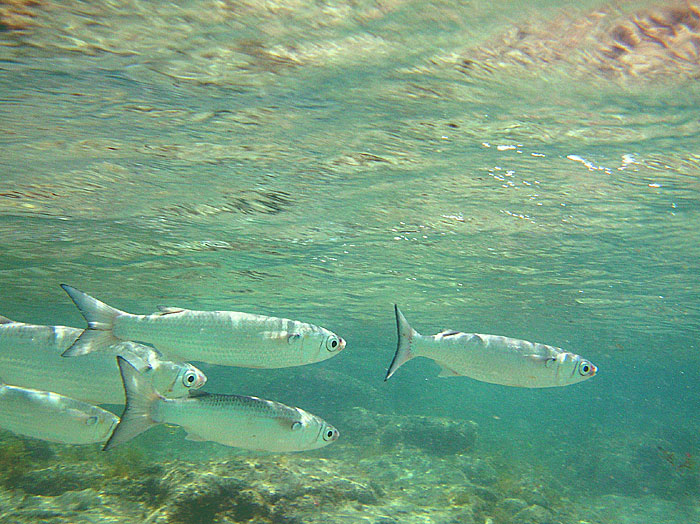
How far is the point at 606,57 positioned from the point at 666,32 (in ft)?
2.78

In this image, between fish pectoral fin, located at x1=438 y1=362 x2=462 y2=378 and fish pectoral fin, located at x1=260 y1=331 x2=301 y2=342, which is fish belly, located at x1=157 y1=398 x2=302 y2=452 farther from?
fish pectoral fin, located at x1=438 y1=362 x2=462 y2=378

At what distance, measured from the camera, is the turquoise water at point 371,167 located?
677 cm

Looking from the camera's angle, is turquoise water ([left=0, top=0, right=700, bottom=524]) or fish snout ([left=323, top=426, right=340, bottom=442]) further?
turquoise water ([left=0, top=0, right=700, bottom=524])

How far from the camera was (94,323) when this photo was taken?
17.5 feet

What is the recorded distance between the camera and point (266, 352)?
16.3ft

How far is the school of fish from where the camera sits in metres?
5.01

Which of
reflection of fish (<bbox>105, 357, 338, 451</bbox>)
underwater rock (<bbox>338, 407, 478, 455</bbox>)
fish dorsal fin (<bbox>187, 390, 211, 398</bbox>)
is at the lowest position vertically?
underwater rock (<bbox>338, 407, 478, 455</bbox>)

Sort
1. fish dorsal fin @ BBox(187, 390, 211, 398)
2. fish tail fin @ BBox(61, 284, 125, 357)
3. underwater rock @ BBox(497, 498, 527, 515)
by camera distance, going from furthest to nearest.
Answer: underwater rock @ BBox(497, 498, 527, 515), fish dorsal fin @ BBox(187, 390, 211, 398), fish tail fin @ BBox(61, 284, 125, 357)

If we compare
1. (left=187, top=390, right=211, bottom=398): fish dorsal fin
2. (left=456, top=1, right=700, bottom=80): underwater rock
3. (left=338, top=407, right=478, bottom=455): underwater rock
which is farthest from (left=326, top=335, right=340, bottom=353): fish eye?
(left=338, top=407, right=478, bottom=455): underwater rock

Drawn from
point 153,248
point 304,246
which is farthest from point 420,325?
point 153,248

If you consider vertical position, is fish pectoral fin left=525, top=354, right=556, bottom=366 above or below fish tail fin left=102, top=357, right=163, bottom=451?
above

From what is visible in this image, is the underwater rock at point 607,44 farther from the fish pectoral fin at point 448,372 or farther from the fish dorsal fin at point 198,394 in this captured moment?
the fish dorsal fin at point 198,394

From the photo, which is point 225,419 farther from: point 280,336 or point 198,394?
point 280,336

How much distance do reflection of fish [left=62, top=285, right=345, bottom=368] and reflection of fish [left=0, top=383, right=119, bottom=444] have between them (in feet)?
5.53
